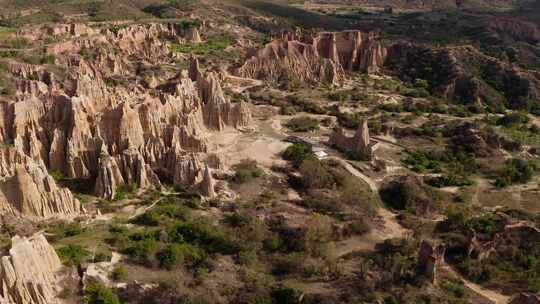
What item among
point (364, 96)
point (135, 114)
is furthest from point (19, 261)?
point (364, 96)

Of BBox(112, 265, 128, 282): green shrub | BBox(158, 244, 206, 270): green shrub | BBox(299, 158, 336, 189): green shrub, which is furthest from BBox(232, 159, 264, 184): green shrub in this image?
BBox(112, 265, 128, 282): green shrub

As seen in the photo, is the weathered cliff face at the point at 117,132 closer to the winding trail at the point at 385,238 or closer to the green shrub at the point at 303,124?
the green shrub at the point at 303,124

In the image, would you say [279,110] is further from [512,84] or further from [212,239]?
[512,84]

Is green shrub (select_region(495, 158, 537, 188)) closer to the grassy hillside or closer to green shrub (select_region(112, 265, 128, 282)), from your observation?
green shrub (select_region(112, 265, 128, 282))

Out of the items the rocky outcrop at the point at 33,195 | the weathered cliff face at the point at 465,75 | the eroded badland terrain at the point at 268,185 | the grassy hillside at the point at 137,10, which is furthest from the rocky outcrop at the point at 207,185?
the grassy hillside at the point at 137,10

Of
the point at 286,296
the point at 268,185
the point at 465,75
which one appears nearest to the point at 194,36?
the point at 465,75
